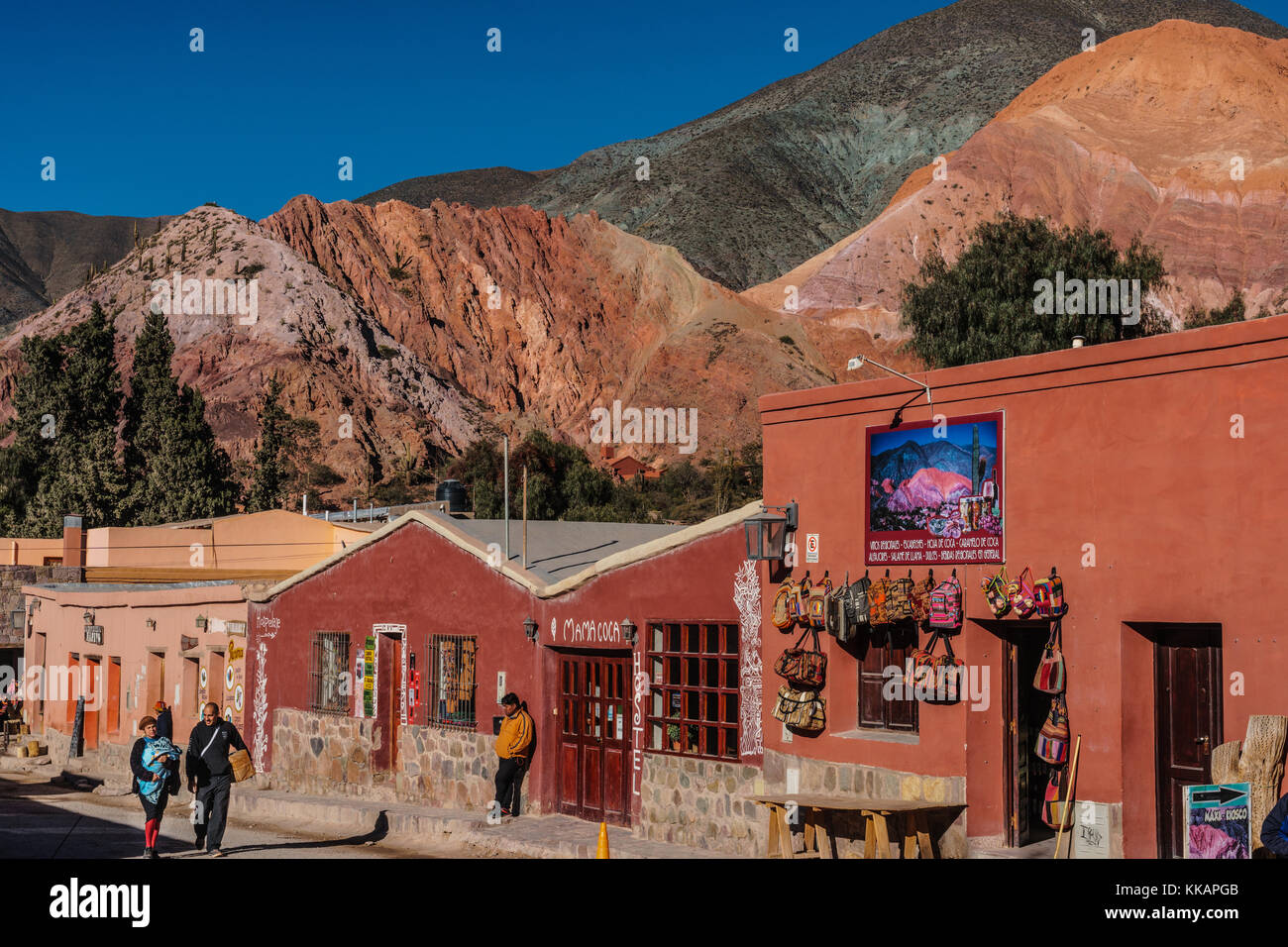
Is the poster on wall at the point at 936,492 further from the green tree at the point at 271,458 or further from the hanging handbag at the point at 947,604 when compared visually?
the green tree at the point at 271,458

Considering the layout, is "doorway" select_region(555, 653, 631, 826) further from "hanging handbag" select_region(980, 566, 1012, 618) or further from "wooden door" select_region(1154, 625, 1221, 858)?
"wooden door" select_region(1154, 625, 1221, 858)

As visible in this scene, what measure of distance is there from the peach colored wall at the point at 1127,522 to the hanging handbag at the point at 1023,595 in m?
0.15

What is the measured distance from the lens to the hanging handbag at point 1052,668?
12.2 metres

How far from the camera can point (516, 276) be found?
11050cm

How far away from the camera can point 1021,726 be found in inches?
519

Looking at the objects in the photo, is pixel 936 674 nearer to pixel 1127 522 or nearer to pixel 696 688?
pixel 1127 522

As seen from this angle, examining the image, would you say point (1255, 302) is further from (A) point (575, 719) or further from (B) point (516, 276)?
(A) point (575, 719)

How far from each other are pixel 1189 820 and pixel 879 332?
8779 cm

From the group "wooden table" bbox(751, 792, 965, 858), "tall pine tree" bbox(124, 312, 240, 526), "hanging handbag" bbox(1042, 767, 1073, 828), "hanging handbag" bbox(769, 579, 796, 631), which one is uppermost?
"tall pine tree" bbox(124, 312, 240, 526)

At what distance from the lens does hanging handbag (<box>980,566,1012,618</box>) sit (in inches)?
491

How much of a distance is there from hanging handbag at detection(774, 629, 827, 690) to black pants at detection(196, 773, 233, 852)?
6183 millimetres

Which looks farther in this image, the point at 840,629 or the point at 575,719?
the point at 575,719

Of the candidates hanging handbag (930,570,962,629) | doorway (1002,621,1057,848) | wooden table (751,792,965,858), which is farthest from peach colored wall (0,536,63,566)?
doorway (1002,621,1057,848)

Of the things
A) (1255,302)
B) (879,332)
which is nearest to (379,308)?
(879,332)
